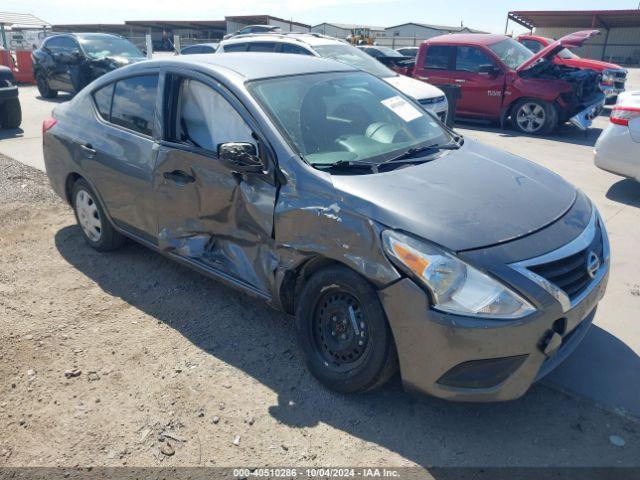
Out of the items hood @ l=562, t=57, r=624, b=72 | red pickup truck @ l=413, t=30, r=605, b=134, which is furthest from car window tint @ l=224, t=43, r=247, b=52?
hood @ l=562, t=57, r=624, b=72

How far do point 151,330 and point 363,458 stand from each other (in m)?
1.77

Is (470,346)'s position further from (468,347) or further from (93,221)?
(93,221)

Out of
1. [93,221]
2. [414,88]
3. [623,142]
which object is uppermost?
[414,88]

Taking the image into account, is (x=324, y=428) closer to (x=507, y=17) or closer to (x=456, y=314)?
(x=456, y=314)

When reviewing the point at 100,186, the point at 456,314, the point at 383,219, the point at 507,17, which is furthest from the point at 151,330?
the point at 507,17

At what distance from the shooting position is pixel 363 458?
101 inches

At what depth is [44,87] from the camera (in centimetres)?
1495

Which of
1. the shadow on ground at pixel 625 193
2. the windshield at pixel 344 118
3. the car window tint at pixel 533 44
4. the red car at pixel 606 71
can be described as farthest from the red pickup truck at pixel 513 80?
the windshield at pixel 344 118

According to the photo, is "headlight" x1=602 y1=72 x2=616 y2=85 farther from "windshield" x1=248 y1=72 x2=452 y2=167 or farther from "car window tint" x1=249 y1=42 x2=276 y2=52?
"windshield" x1=248 y1=72 x2=452 y2=167

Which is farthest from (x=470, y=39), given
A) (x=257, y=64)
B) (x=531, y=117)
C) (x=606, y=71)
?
(x=257, y=64)

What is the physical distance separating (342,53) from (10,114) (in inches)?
250

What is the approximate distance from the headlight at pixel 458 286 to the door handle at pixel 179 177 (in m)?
1.67

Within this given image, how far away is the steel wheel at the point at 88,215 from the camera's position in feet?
15.3

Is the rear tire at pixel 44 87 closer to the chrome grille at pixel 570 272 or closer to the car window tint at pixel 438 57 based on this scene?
the car window tint at pixel 438 57
